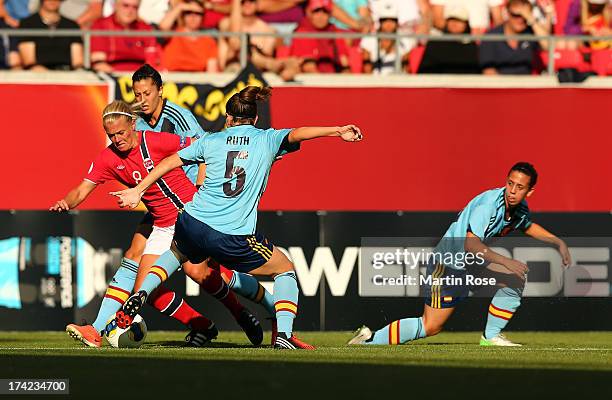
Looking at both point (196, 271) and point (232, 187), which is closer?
point (232, 187)

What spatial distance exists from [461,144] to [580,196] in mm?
1850

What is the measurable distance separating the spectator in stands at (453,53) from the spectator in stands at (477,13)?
0.84 ft

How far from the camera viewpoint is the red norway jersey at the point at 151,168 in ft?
40.5

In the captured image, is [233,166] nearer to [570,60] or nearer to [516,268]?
[516,268]

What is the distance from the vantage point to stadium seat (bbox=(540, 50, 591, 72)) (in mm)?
20031

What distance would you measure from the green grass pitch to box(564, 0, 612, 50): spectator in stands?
27.5 feet

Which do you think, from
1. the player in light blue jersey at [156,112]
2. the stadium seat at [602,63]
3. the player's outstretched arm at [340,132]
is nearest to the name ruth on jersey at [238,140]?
the player's outstretched arm at [340,132]

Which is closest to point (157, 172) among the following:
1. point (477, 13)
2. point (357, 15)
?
point (357, 15)

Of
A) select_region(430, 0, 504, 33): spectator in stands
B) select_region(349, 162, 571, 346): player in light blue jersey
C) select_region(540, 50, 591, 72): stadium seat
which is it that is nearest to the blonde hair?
select_region(349, 162, 571, 346): player in light blue jersey

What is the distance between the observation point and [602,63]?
20.0m

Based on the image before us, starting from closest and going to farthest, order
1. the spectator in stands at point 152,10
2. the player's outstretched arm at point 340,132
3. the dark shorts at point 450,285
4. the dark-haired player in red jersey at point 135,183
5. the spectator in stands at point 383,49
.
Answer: the player's outstretched arm at point 340,132 → the dark-haired player in red jersey at point 135,183 → the dark shorts at point 450,285 → the spectator in stands at point 383,49 → the spectator in stands at point 152,10

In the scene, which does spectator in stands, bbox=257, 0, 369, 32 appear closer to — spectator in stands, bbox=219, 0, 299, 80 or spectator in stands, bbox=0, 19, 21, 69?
spectator in stands, bbox=219, 0, 299, 80

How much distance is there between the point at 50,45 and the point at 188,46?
6.29ft

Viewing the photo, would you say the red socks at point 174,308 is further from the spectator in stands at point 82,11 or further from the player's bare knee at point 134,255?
the spectator in stands at point 82,11
